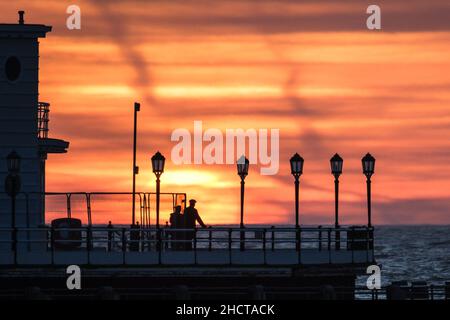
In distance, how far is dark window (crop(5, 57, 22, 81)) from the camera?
58781 mm

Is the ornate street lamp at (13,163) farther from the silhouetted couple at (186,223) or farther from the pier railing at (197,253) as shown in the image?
the silhouetted couple at (186,223)

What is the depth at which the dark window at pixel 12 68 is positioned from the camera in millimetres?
58781

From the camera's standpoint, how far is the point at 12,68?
2319 inches

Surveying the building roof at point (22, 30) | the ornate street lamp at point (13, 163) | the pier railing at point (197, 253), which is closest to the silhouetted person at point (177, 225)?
the pier railing at point (197, 253)

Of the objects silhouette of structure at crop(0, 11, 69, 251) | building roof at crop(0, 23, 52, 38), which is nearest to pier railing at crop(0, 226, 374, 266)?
silhouette of structure at crop(0, 11, 69, 251)

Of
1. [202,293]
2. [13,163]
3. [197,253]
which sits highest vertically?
[13,163]

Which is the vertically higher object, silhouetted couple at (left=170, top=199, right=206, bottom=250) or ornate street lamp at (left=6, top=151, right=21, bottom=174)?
ornate street lamp at (left=6, top=151, right=21, bottom=174)

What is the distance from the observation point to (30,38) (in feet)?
194
